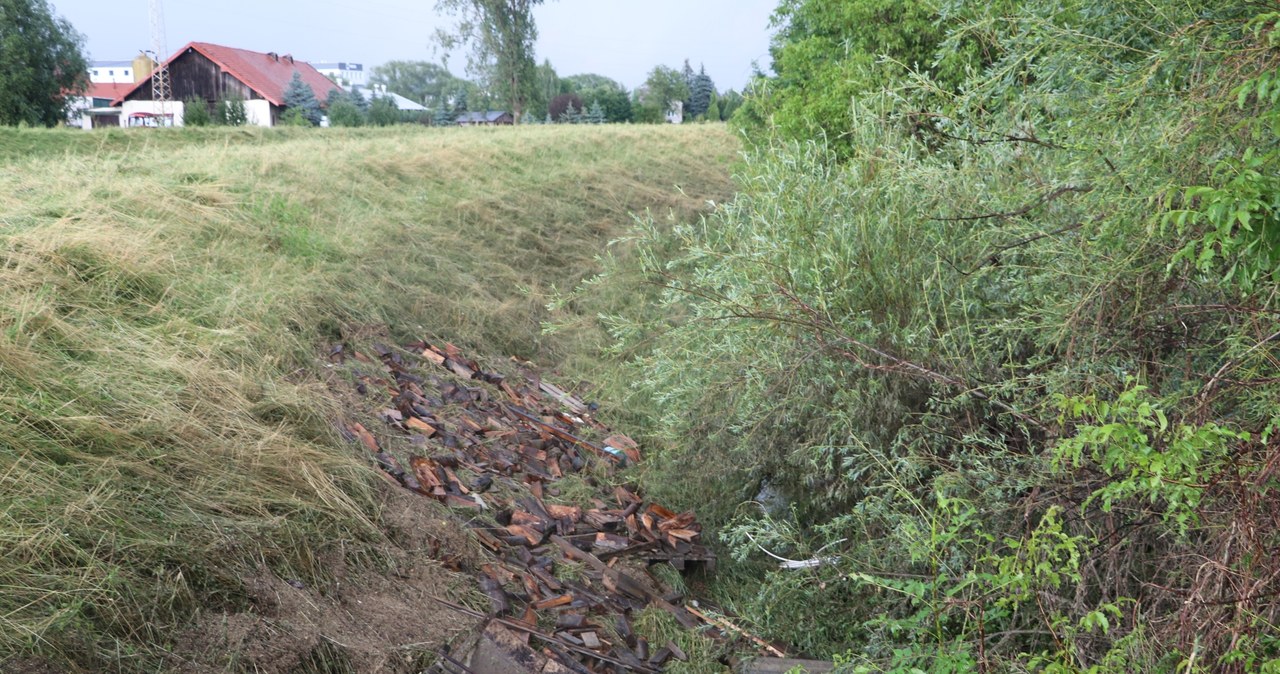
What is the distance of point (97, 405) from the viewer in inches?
161

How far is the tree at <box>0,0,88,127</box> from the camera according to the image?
934 inches

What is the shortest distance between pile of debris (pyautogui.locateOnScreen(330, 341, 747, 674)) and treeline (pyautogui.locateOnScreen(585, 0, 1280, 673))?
16.6 inches

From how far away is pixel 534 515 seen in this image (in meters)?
5.47

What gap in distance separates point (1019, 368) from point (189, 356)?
14.2 ft

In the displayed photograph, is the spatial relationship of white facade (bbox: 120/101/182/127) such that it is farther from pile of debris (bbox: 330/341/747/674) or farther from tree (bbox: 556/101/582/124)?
pile of debris (bbox: 330/341/747/674)

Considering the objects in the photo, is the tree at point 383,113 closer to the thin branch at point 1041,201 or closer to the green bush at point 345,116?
the green bush at point 345,116

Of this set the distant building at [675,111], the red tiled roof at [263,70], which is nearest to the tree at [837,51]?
the red tiled roof at [263,70]

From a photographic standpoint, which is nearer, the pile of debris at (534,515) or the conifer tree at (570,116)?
the pile of debris at (534,515)

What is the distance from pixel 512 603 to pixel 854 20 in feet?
28.4

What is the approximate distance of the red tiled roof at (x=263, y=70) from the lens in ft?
109

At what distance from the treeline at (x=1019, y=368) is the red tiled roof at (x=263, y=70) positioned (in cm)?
3263

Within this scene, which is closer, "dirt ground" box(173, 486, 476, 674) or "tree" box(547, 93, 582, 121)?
"dirt ground" box(173, 486, 476, 674)

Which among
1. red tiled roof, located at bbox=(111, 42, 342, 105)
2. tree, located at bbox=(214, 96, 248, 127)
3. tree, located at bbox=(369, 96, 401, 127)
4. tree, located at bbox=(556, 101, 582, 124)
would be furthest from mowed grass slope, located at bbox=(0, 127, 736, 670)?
tree, located at bbox=(556, 101, 582, 124)

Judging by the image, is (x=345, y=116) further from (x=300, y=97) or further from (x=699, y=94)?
(x=699, y=94)
